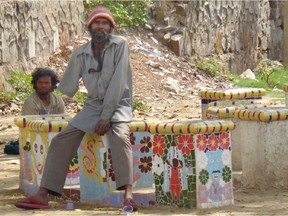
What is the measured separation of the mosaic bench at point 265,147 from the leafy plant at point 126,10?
10.9 metres

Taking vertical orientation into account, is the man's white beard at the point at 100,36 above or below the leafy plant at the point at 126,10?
below

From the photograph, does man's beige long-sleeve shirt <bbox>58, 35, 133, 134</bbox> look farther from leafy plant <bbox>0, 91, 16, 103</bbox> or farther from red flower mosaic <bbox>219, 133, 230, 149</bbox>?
leafy plant <bbox>0, 91, 16, 103</bbox>

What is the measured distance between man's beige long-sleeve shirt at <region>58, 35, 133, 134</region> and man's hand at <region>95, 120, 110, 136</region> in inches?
1.4

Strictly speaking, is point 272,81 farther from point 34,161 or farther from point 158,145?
point 158,145

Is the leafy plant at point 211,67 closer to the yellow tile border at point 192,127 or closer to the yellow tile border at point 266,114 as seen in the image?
the yellow tile border at point 266,114

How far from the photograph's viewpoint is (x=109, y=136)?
24.3ft

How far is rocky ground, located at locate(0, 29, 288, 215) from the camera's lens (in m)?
7.36

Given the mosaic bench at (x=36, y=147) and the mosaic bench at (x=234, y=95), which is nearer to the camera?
the mosaic bench at (x=36, y=147)

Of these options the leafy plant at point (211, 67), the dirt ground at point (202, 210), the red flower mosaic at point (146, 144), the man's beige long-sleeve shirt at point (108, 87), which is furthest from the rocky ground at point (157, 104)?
the man's beige long-sleeve shirt at point (108, 87)

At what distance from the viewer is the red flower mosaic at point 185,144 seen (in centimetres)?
726

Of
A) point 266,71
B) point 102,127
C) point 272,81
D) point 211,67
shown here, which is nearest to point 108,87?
point 102,127

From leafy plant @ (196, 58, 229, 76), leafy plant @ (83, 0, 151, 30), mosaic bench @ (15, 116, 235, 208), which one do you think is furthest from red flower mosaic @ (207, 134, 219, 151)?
leafy plant @ (196, 58, 229, 76)

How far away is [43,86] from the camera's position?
9602 mm

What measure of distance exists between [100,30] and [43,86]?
215 cm
